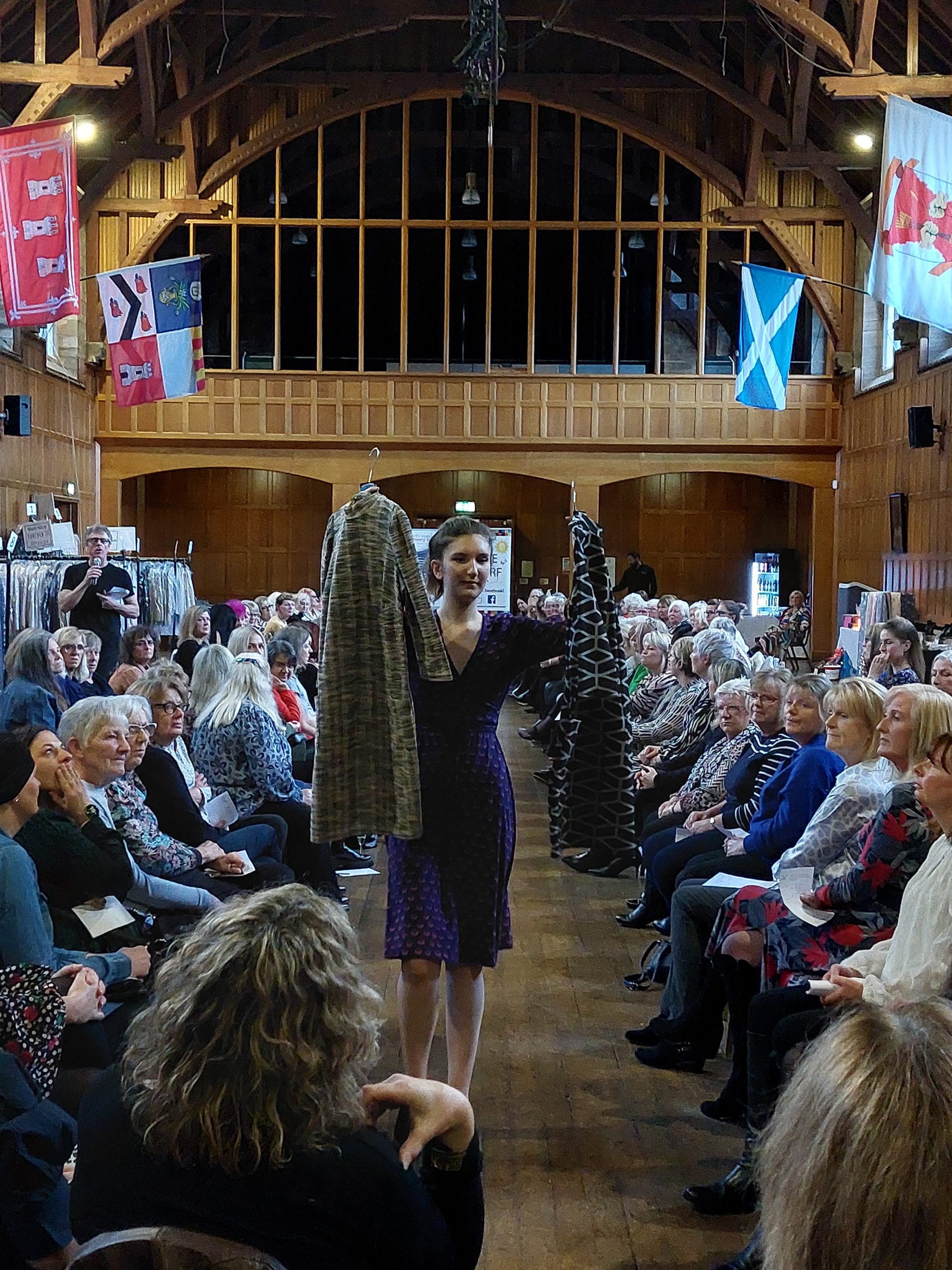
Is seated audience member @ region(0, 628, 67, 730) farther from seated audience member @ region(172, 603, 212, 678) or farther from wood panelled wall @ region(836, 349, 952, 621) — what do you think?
wood panelled wall @ region(836, 349, 952, 621)

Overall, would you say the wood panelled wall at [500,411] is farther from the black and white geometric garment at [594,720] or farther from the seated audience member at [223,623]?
the black and white geometric garment at [594,720]

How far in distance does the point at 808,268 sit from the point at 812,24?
5395 mm

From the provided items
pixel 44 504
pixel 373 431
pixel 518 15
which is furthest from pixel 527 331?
pixel 44 504

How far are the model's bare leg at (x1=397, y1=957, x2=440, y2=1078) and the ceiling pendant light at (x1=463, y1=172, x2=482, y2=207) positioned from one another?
14.6 m

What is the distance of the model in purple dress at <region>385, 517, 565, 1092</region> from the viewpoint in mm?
2986

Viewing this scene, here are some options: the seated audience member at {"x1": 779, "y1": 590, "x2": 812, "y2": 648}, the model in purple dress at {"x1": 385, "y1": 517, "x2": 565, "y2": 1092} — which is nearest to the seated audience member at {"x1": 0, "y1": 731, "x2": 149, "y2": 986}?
the model in purple dress at {"x1": 385, "y1": 517, "x2": 565, "y2": 1092}

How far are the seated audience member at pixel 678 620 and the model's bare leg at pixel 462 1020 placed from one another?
654cm

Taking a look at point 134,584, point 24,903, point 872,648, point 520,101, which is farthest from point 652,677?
point 520,101

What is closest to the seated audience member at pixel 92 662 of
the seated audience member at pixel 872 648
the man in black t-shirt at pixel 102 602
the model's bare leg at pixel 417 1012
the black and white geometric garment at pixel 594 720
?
the man in black t-shirt at pixel 102 602

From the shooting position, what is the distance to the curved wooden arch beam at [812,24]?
1116 centimetres

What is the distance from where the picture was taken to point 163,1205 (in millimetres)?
1418

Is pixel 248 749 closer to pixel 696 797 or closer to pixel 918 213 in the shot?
pixel 696 797

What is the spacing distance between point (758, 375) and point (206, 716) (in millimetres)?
9173

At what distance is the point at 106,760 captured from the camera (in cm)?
346
